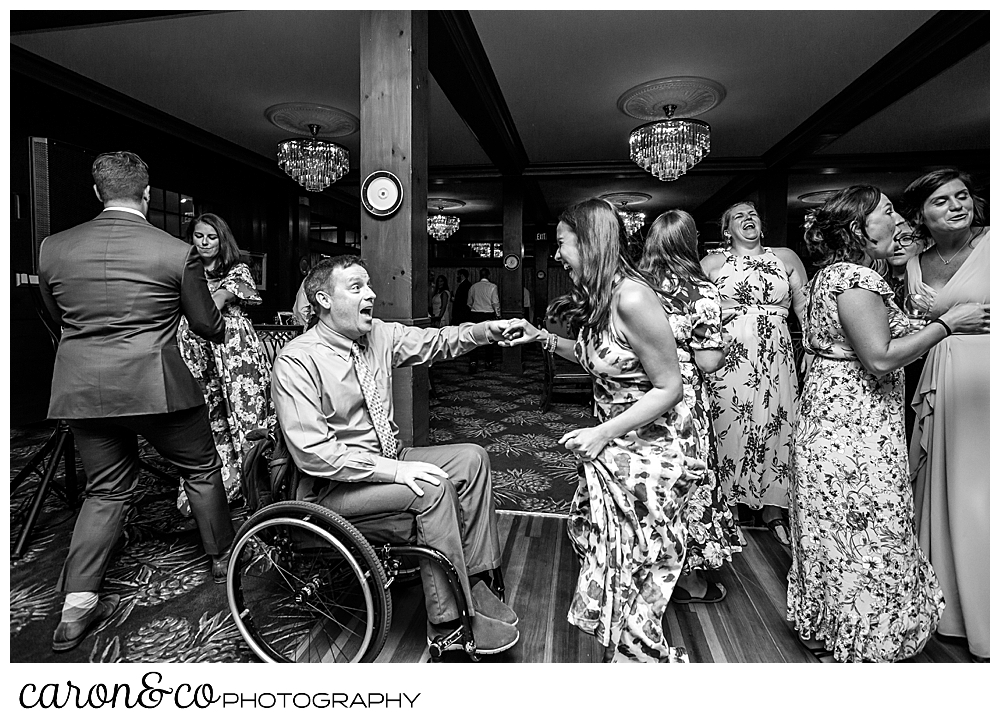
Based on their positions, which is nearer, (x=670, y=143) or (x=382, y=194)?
(x=382, y=194)

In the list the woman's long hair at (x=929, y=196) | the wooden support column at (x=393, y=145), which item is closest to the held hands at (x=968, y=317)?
the woman's long hair at (x=929, y=196)

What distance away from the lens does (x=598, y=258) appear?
1562mm

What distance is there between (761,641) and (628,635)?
690mm

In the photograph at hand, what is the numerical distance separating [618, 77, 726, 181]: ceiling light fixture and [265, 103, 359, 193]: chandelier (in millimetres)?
2899

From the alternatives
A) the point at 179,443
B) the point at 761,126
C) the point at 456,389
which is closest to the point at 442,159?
the point at 456,389

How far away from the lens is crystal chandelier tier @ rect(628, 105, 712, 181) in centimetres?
536

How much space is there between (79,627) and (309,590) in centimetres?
93

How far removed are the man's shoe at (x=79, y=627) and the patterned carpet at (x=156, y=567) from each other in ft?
0.09

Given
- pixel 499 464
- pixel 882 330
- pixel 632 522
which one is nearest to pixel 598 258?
pixel 632 522

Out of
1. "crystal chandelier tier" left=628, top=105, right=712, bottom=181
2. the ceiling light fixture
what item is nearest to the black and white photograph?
the ceiling light fixture

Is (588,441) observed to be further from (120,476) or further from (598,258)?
(120,476)

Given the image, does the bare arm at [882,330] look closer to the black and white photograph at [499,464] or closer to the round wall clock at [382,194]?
the black and white photograph at [499,464]

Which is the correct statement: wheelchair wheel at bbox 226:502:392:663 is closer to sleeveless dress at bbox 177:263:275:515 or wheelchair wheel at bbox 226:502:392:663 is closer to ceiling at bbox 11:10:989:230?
sleeveless dress at bbox 177:263:275:515
